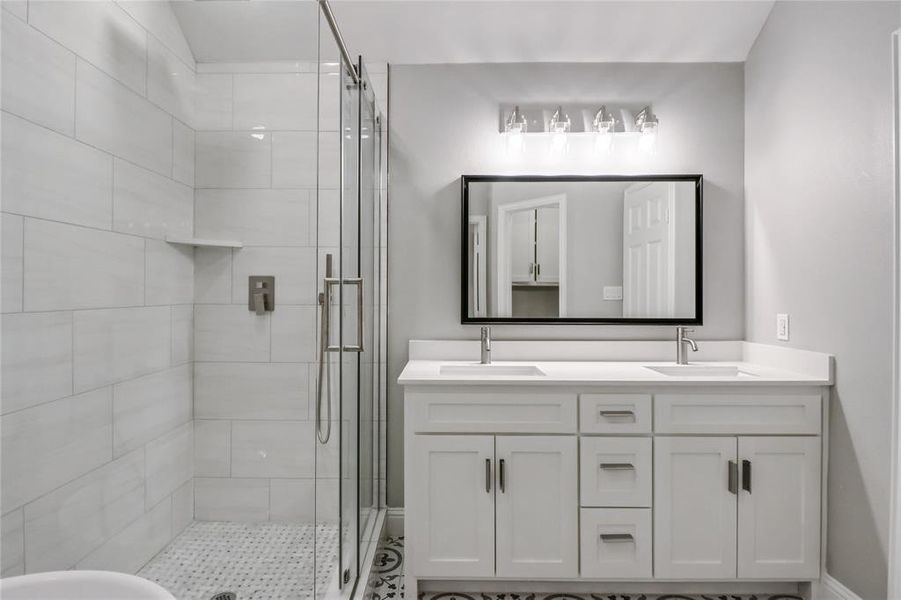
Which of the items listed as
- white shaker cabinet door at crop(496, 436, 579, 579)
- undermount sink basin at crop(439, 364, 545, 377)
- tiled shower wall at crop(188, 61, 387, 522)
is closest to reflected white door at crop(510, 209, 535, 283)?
undermount sink basin at crop(439, 364, 545, 377)

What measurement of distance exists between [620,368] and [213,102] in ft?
5.78

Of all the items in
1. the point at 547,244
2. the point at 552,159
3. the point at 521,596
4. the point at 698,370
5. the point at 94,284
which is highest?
the point at 552,159

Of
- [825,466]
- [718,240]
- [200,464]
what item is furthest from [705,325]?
[200,464]

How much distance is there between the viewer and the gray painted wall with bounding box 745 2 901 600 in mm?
1585

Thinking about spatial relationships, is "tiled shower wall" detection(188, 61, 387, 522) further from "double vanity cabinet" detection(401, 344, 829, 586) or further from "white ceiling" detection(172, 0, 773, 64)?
"white ceiling" detection(172, 0, 773, 64)

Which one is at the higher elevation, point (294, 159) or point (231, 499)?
point (294, 159)

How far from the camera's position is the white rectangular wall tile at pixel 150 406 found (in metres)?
0.81

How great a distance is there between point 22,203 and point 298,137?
0.67 meters

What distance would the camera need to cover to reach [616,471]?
1.80m

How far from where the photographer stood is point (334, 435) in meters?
1.49

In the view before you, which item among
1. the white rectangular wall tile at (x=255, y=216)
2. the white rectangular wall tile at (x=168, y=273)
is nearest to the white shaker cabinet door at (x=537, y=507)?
the white rectangular wall tile at (x=255, y=216)

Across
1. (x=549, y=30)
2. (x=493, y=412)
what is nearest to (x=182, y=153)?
(x=493, y=412)

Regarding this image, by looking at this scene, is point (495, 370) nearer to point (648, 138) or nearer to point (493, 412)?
point (493, 412)

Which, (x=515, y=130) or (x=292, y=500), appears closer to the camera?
(x=292, y=500)
